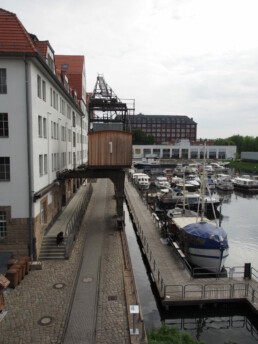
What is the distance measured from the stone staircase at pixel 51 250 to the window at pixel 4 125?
25.7ft

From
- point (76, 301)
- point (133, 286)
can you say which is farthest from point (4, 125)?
point (133, 286)

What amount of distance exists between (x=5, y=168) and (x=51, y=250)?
6.29m

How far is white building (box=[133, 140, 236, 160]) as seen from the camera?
13612 centimetres

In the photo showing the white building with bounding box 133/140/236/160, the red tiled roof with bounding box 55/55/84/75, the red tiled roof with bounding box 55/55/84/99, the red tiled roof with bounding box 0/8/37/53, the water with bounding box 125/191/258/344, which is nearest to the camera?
the water with bounding box 125/191/258/344

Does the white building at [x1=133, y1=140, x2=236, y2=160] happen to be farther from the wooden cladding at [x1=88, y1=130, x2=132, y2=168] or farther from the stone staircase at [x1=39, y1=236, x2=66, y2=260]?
the stone staircase at [x1=39, y1=236, x2=66, y2=260]

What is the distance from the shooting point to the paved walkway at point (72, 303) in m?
12.1

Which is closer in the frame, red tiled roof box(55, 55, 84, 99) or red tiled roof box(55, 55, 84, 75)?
red tiled roof box(55, 55, 84, 99)

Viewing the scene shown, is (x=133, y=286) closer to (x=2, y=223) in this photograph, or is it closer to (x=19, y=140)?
(x=2, y=223)

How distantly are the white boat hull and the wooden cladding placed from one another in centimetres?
994

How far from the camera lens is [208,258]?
20688 millimetres

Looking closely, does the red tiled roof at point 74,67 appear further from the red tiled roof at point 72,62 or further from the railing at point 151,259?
the railing at point 151,259

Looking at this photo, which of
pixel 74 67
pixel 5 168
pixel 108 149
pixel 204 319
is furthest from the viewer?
pixel 74 67

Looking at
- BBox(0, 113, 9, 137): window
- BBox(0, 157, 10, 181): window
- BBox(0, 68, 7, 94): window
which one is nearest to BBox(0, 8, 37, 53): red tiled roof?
BBox(0, 68, 7, 94): window

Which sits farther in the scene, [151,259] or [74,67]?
[74,67]
